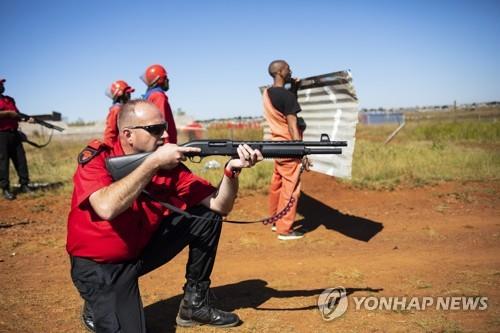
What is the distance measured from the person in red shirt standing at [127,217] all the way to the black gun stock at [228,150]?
60mm

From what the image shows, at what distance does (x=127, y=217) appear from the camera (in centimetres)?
271

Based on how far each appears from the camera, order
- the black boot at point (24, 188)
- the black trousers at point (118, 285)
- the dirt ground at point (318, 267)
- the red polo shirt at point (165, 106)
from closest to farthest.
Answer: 1. the black trousers at point (118, 285)
2. the dirt ground at point (318, 267)
3. the red polo shirt at point (165, 106)
4. the black boot at point (24, 188)

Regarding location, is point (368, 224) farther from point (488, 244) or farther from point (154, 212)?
point (154, 212)

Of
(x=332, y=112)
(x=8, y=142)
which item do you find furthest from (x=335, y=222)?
(x=8, y=142)

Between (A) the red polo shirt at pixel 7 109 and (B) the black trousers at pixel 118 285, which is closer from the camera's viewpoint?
(B) the black trousers at pixel 118 285

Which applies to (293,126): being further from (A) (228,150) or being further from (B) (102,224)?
(B) (102,224)

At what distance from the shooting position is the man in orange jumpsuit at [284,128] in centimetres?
552

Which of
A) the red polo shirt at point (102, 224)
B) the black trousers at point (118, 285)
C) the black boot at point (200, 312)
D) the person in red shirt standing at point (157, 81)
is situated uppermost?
the person in red shirt standing at point (157, 81)

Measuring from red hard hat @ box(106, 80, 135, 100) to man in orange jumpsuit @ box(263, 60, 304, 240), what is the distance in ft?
7.68

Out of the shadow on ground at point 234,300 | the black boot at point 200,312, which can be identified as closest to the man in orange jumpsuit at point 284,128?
the shadow on ground at point 234,300

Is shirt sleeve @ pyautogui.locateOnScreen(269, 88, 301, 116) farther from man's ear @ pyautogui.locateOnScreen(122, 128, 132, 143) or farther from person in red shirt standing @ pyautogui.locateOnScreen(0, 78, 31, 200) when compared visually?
person in red shirt standing @ pyautogui.locateOnScreen(0, 78, 31, 200)

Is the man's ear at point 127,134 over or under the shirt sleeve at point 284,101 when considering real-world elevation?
under

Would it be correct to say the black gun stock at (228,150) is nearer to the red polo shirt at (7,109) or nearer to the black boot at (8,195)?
the black boot at (8,195)

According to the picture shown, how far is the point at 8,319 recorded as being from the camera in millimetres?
3457
